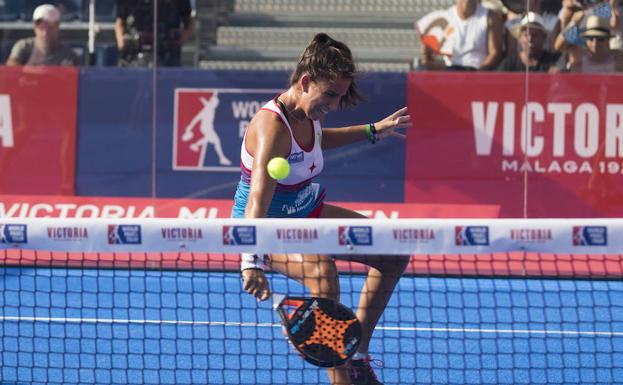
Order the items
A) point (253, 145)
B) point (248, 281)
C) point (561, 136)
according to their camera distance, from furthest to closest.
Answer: point (561, 136), point (253, 145), point (248, 281)

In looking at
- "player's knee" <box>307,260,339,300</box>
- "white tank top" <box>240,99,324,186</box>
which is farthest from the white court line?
"player's knee" <box>307,260,339,300</box>

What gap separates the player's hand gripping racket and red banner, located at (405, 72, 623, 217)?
524 cm

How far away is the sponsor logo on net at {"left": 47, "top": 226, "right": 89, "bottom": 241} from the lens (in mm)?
4566

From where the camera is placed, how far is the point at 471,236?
446 cm

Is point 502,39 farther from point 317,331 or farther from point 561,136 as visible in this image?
point 317,331

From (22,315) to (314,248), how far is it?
147 inches

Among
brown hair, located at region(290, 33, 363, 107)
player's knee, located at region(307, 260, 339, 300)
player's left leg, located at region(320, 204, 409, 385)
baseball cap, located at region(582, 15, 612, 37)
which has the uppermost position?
brown hair, located at region(290, 33, 363, 107)

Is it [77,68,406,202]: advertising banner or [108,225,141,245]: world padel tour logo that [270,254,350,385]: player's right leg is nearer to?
[108,225,141,245]: world padel tour logo

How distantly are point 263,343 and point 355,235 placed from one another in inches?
104

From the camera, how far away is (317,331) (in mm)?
4609

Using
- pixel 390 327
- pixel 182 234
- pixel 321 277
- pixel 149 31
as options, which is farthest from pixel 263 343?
pixel 149 31

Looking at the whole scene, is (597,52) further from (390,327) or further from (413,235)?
(413,235)

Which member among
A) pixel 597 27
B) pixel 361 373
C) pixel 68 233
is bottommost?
pixel 361 373

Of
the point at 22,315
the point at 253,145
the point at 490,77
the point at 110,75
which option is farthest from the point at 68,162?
the point at 253,145
